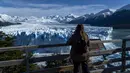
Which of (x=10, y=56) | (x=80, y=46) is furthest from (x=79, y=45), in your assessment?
(x=10, y=56)

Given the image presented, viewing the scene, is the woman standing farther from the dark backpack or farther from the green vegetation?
the green vegetation

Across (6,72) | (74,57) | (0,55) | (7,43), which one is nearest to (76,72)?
(74,57)

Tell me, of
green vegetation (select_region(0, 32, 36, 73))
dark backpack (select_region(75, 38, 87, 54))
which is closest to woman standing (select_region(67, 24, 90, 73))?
dark backpack (select_region(75, 38, 87, 54))

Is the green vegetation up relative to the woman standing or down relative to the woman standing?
down

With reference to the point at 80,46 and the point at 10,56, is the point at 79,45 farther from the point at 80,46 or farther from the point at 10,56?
the point at 10,56

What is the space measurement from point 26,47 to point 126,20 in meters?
135

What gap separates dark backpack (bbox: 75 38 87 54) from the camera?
314 inches

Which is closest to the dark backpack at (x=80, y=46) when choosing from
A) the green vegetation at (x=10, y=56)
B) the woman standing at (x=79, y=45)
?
the woman standing at (x=79, y=45)

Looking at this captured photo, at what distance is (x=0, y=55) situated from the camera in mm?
14242

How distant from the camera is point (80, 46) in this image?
8.05 m

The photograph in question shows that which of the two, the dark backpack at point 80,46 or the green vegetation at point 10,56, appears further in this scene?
the green vegetation at point 10,56

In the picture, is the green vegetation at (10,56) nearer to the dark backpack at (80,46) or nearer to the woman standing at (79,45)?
the woman standing at (79,45)

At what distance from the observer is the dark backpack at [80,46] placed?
799cm

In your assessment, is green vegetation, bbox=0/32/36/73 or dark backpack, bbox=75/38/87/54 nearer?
dark backpack, bbox=75/38/87/54
